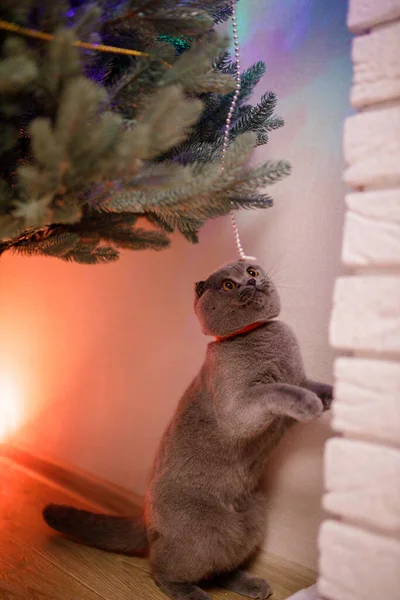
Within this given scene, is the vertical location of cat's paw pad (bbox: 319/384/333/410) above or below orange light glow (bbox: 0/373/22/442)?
above

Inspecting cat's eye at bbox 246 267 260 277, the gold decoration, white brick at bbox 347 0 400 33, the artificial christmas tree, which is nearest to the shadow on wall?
cat's eye at bbox 246 267 260 277

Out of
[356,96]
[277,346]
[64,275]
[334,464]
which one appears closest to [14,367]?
[64,275]

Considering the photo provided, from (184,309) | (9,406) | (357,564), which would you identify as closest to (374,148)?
(357,564)

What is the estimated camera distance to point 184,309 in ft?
4.56

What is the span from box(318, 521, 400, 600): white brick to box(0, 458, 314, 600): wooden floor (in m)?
0.42

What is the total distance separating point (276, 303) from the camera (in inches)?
39.4

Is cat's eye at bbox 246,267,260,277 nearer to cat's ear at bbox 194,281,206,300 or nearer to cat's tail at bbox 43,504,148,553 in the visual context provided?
cat's ear at bbox 194,281,206,300

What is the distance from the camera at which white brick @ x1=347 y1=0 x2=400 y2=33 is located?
0.65 meters

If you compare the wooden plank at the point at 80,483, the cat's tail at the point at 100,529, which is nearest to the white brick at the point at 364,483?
the cat's tail at the point at 100,529

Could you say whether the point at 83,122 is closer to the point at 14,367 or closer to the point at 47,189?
the point at 47,189

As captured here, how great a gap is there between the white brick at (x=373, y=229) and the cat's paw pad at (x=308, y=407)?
0.29 metres

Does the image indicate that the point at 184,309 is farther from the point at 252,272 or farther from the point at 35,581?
→ the point at 35,581

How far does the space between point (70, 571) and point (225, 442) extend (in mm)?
458

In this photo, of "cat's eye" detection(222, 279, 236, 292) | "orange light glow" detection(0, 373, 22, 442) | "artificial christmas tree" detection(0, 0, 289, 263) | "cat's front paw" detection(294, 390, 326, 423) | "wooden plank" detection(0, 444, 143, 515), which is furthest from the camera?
"orange light glow" detection(0, 373, 22, 442)
